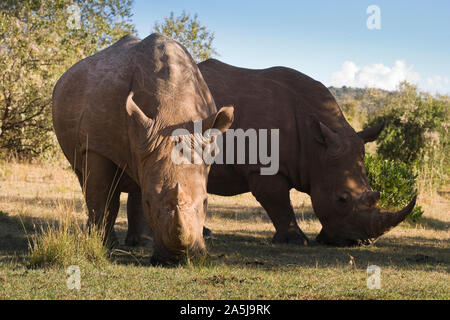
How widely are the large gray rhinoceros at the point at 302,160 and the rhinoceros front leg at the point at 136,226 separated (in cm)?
130

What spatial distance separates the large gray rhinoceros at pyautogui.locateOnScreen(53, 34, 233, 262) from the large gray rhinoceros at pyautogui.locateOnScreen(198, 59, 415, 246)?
1949 millimetres

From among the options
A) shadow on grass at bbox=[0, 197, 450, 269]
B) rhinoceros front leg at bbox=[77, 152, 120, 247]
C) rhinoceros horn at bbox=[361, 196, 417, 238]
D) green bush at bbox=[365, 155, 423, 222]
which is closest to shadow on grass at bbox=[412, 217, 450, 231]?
green bush at bbox=[365, 155, 423, 222]

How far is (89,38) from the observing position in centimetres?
2033

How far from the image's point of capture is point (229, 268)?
246 inches

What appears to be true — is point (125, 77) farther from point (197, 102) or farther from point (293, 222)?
point (293, 222)

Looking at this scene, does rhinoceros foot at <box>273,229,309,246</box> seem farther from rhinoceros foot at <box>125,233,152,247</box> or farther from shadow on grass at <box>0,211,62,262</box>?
shadow on grass at <box>0,211,62,262</box>

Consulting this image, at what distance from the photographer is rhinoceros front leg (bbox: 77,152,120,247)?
7.05m

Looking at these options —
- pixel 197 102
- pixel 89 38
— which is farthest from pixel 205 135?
pixel 89 38

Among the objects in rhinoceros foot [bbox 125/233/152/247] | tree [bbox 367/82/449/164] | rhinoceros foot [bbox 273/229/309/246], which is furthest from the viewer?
tree [bbox 367/82/449/164]

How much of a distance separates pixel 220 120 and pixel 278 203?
9.45 feet

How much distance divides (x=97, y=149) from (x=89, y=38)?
562 inches

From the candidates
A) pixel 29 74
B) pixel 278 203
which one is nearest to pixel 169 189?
pixel 278 203


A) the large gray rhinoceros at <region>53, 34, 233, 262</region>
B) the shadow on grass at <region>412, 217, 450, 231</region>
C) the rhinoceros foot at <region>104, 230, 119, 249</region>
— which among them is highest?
the large gray rhinoceros at <region>53, 34, 233, 262</region>

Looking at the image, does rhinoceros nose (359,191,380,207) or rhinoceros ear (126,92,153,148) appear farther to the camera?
rhinoceros nose (359,191,380,207)
